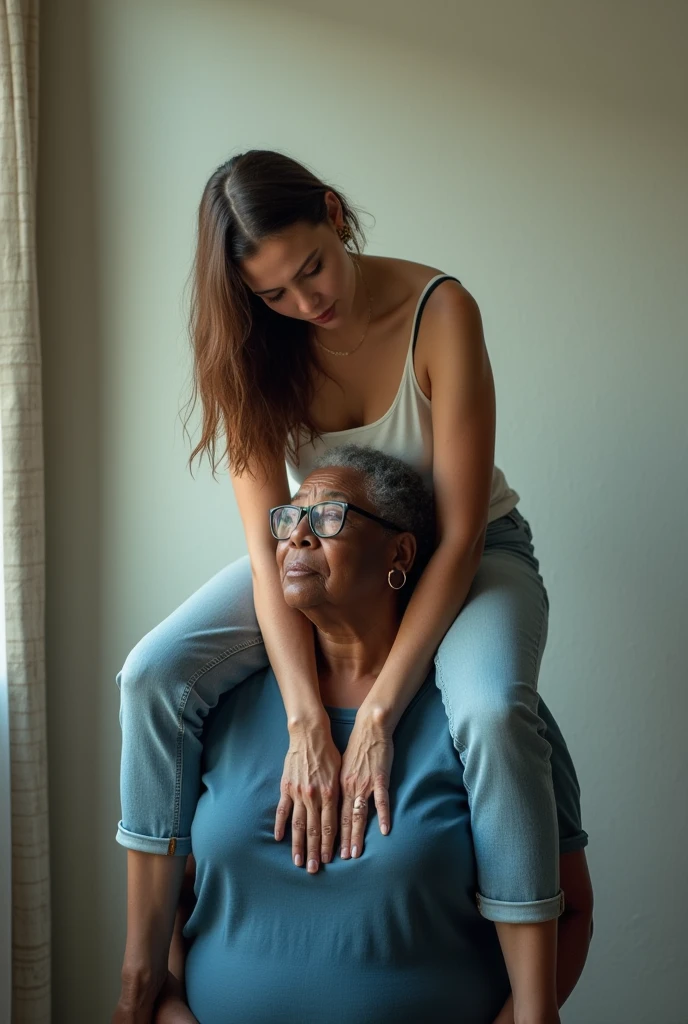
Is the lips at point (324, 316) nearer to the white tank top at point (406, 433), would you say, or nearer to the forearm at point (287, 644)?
the white tank top at point (406, 433)

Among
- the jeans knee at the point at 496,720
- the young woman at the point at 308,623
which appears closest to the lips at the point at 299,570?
the young woman at the point at 308,623

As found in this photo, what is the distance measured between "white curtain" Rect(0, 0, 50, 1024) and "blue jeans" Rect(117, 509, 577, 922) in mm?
594

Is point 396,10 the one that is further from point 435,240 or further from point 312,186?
point 312,186

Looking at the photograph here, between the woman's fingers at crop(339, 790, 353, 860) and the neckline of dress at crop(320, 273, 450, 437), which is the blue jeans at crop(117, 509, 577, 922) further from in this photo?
the neckline of dress at crop(320, 273, 450, 437)

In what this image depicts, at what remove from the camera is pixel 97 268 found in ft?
7.91

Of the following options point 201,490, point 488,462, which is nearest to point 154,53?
point 201,490

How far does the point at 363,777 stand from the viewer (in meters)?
1.52

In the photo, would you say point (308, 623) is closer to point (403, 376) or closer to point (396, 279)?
point (403, 376)

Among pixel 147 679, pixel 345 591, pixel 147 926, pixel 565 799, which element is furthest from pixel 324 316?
pixel 147 926

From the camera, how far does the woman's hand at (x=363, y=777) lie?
1.48m

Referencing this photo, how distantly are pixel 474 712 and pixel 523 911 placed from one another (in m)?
0.27

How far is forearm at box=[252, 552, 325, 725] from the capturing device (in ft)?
5.23

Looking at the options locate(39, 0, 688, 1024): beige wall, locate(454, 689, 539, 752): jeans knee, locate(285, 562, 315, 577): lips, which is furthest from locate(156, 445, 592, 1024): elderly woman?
locate(39, 0, 688, 1024): beige wall

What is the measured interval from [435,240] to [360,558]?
94cm
